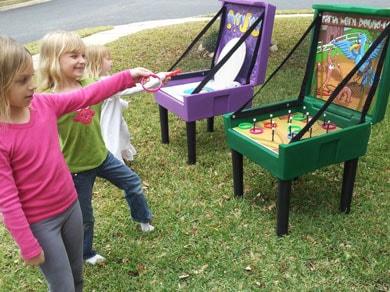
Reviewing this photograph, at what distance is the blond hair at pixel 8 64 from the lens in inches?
67.9

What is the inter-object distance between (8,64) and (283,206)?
197 cm

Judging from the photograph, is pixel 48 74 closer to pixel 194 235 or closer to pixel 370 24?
pixel 194 235

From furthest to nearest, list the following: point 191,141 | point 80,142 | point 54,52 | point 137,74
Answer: point 191,141, point 80,142, point 54,52, point 137,74

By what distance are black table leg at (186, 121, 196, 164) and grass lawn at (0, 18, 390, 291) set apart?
3.3 inches

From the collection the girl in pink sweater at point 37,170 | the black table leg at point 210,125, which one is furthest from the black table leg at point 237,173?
the black table leg at point 210,125

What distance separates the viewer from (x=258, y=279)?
9.27 feet

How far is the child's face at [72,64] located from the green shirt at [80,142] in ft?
0.37

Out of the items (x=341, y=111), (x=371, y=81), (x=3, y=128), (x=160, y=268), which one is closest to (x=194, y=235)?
(x=160, y=268)

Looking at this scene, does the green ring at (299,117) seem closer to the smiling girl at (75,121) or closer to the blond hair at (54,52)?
the smiling girl at (75,121)

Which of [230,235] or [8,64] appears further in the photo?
[230,235]

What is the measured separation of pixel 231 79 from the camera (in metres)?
4.48

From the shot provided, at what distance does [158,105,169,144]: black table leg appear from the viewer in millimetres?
4688

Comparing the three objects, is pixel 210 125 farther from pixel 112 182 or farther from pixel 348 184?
pixel 112 182

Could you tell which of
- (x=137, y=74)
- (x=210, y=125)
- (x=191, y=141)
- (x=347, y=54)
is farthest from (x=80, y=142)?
(x=210, y=125)
